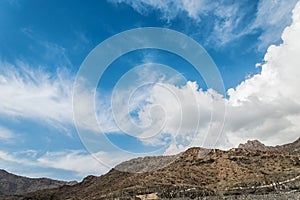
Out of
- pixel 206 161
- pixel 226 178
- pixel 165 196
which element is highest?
pixel 206 161

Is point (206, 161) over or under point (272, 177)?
over

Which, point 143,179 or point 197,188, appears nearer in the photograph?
point 197,188

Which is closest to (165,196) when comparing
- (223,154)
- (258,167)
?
(258,167)

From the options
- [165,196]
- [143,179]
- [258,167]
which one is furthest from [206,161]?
[165,196]

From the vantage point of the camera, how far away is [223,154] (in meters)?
198

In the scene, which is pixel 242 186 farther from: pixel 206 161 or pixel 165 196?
pixel 206 161

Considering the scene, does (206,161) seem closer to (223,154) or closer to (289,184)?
(223,154)

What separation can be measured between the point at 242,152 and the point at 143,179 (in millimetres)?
63613

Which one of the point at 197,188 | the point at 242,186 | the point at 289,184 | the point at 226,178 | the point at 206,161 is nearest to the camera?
the point at 289,184

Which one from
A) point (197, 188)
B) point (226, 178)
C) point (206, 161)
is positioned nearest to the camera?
point (197, 188)

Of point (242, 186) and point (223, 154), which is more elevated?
point (223, 154)

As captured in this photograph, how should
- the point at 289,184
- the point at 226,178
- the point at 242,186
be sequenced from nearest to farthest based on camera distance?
the point at 289,184 < the point at 242,186 < the point at 226,178

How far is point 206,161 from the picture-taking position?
194 metres

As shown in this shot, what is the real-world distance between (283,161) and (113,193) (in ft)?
262
